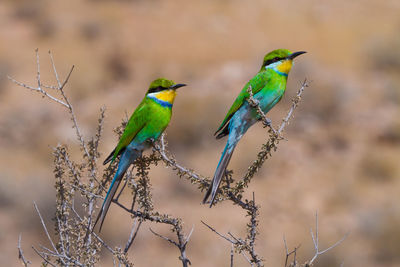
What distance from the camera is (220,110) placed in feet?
43.4

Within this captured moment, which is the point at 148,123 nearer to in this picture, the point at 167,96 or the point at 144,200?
the point at 167,96

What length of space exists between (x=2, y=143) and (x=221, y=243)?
→ 575 centimetres

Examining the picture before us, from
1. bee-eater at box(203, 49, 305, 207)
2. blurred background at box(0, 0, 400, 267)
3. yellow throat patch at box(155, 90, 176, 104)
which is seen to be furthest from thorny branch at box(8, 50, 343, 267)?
blurred background at box(0, 0, 400, 267)

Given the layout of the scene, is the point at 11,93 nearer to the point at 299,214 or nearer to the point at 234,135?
the point at 299,214

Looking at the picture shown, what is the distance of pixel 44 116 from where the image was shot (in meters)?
13.6

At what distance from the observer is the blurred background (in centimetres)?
1023

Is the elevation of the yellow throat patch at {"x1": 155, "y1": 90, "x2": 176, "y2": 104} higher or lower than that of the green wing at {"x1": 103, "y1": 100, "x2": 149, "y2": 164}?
higher

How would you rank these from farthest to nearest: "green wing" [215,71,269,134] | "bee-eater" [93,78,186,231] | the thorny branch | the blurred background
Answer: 1. the blurred background
2. "green wing" [215,71,269,134]
3. "bee-eater" [93,78,186,231]
4. the thorny branch

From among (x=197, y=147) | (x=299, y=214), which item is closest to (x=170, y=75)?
(x=197, y=147)

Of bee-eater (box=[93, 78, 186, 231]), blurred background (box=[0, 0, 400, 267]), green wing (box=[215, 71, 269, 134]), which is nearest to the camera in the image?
bee-eater (box=[93, 78, 186, 231])

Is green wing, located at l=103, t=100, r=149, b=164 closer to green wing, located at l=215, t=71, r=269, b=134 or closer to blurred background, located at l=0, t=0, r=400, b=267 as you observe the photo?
green wing, located at l=215, t=71, r=269, b=134

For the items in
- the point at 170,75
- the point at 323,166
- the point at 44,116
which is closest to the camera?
the point at 323,166

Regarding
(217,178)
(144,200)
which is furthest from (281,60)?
(144,200)

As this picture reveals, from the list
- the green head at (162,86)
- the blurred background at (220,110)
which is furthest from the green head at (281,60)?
the blurred background at (220,110)
